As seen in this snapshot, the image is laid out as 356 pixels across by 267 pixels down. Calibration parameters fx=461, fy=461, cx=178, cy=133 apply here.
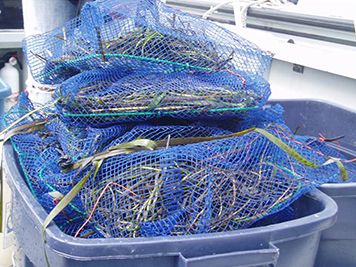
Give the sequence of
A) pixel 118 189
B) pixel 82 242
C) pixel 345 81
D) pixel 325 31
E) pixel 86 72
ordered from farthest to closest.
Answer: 1. pixel 325 31
2. pixel 345 81
3. pixel 86 72
4. pixel 118 189
5. pixel 82 242

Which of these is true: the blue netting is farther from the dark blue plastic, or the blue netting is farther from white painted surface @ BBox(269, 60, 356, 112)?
white painted surface @ BBox(269, 60, 356, 112)

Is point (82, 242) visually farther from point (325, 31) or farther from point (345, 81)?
point (325, 31)

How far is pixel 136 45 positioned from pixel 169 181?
0.40m

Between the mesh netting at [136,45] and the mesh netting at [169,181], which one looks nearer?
the mesh netting at [169,181]

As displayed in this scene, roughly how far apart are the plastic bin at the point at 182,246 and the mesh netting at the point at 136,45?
41cm

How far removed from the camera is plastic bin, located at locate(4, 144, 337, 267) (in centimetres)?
85

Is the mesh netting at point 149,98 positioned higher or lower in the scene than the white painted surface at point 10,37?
higher

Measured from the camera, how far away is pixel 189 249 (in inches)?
34.5

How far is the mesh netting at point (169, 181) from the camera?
983 millimetres

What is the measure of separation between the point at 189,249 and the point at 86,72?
2.09 feet

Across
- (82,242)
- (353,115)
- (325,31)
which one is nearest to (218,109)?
(82,242)

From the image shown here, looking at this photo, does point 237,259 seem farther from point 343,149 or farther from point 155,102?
point 343,149

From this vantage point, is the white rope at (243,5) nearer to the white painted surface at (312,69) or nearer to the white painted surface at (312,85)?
the white painted surface at (312,69)

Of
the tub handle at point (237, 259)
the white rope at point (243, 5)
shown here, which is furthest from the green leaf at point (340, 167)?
the white rope at point (243, 5)
